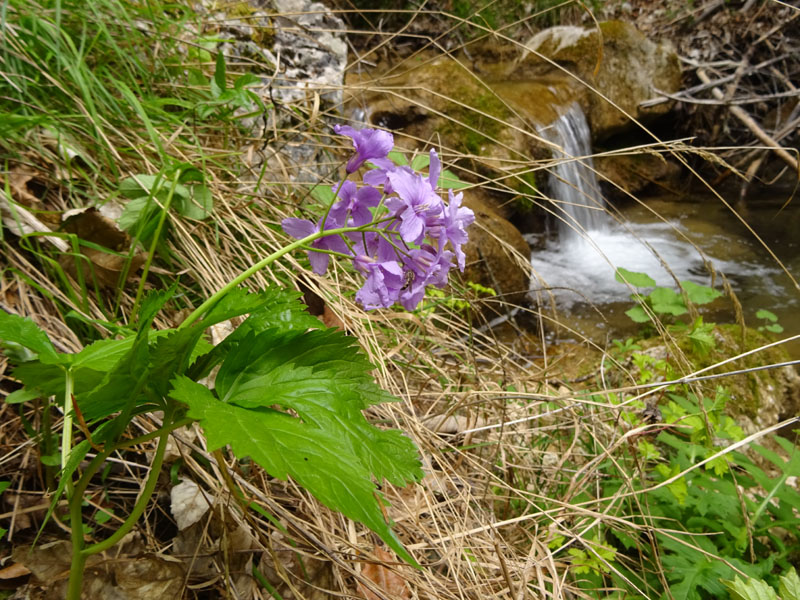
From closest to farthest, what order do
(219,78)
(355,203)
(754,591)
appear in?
(355,203) < (754,591) < (219,78)

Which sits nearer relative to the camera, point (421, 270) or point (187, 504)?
point (421, 270)

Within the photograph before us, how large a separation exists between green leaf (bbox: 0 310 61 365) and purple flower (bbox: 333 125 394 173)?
22.6 inches

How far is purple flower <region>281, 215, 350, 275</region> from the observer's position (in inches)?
39.5

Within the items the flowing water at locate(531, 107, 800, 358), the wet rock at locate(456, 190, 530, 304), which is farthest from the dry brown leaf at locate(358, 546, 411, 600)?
the flowing water at locate(531, 107, 800, 358)

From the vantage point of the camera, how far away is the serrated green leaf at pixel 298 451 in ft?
2.10

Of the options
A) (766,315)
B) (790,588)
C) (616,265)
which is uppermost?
(790,588)

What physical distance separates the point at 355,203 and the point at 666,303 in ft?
10.9

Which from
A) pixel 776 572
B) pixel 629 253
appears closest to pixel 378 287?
pixel 776 572

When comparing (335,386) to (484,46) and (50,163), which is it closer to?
(50,163)

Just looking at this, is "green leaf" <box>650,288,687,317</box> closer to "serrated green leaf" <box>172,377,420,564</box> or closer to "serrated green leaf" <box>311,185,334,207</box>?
"serrated green leaf" <box>311,185,334,207</box>

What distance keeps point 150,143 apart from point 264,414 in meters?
1.40

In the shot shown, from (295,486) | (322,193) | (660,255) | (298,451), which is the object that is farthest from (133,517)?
(660,255)

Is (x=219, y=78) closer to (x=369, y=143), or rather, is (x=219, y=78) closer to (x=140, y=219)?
(x=140, y=219)

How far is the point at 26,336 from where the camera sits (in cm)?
79
